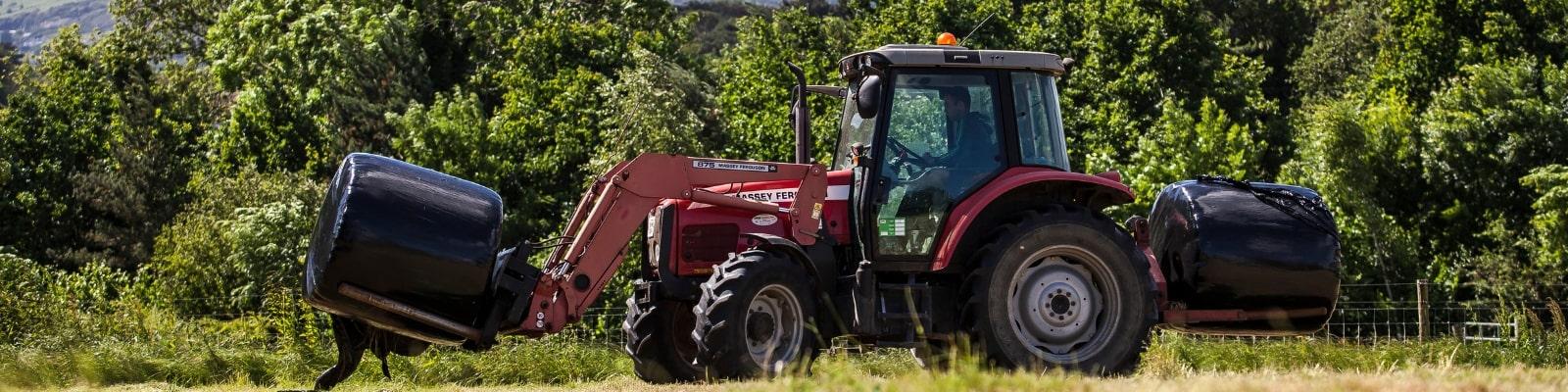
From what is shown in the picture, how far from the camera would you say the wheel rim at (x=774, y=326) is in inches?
403

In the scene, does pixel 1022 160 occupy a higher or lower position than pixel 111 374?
higher

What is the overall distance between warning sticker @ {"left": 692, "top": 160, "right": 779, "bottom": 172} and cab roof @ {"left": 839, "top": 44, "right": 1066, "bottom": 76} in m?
0.76

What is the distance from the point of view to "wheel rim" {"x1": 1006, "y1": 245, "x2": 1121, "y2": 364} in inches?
420

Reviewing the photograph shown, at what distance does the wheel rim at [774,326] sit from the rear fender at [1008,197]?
0.91 m

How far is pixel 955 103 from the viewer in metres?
10.9

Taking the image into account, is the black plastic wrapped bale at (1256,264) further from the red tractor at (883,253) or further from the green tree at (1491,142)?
the green tree at (1491,142)

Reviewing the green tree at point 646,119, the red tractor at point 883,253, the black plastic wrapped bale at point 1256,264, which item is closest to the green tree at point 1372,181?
the green tree at point 646,119

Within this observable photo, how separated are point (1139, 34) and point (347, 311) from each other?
1230 inches

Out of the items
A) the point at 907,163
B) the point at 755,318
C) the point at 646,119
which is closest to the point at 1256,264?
the point at 907,163

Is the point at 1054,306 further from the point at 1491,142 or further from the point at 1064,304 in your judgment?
the point at 1491,142

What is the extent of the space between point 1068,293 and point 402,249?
3.91 meters

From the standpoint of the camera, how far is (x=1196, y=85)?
128 feet

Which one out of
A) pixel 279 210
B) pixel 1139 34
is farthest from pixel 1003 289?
pixel 1139 34

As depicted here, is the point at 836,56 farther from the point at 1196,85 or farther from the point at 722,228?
the point at 722,228
